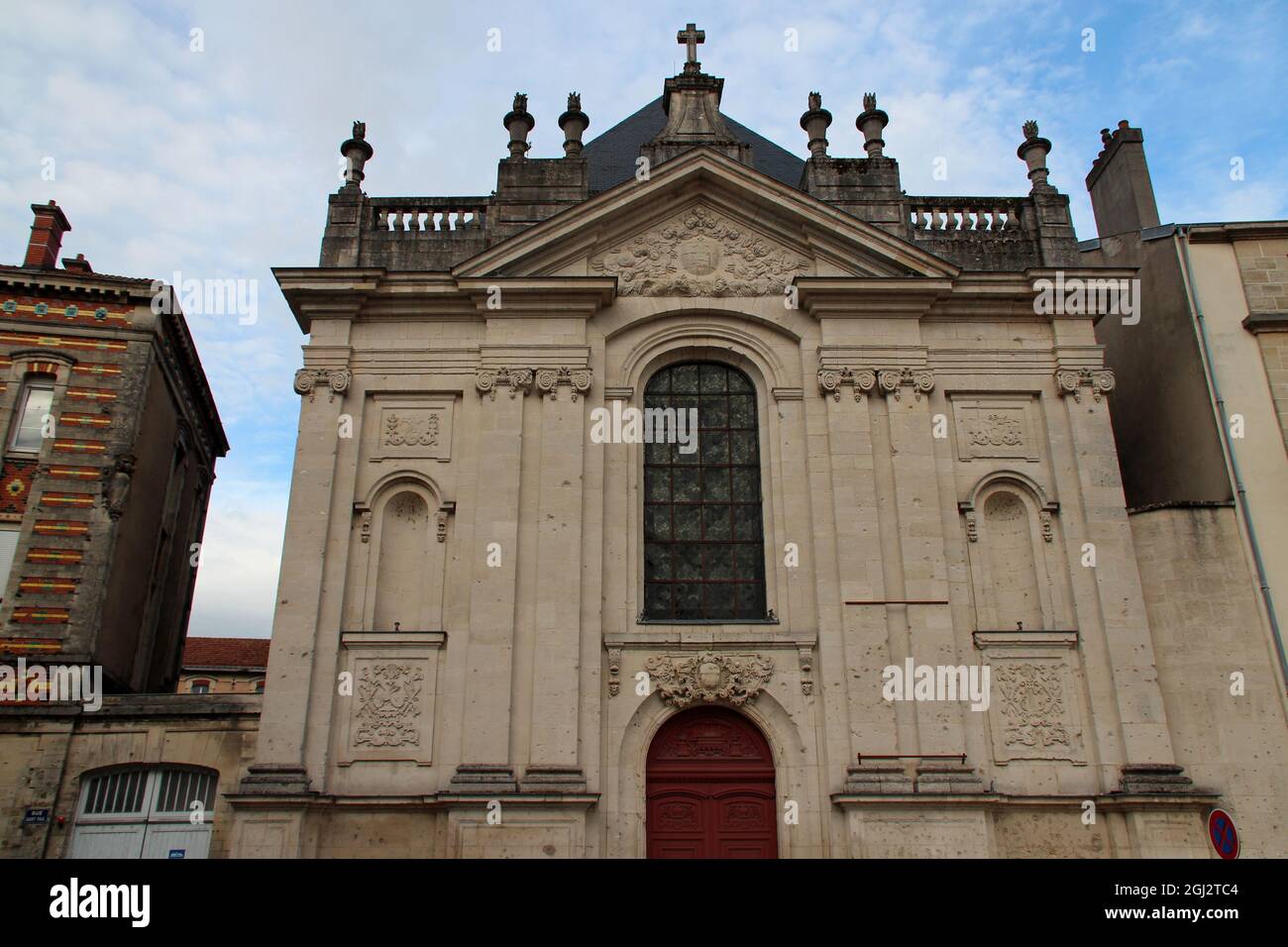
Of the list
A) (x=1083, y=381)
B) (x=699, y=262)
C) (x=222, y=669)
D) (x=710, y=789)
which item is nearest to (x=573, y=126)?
(x=699, y=262)

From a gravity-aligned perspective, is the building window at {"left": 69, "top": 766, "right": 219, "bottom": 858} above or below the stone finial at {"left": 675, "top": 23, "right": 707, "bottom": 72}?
below

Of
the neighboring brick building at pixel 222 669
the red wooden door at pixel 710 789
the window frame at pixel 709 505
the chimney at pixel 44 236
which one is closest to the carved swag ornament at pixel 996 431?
the window frame at pixel 709 505

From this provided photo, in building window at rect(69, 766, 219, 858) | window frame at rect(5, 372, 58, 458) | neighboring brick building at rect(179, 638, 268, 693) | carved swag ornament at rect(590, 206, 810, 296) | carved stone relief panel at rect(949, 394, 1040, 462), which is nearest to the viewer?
building window at rect(69, 766, 219, 858)

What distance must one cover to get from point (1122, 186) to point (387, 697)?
1385 centimetres

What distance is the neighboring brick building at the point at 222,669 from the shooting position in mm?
35531

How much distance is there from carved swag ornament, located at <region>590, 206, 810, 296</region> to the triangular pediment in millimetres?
14

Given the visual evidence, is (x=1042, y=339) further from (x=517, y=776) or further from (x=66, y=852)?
(x=66, y=852)

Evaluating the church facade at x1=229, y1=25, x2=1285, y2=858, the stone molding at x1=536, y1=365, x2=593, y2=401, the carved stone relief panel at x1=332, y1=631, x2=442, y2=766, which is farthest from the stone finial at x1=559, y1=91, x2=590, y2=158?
the carved stone relief panel at x1=332, y1=631, x2=442, y2=766

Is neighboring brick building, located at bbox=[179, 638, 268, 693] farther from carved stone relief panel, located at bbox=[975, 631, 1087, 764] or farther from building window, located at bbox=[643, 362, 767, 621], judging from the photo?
carved stone relief panel, located at bbox=[975, 631, 1087, 764]

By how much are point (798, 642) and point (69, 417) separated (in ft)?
35.2

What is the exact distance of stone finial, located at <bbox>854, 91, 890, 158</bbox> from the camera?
1489 centimetres

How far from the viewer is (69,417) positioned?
47.7 feet

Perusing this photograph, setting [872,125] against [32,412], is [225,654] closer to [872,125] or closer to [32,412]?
[32,412]
